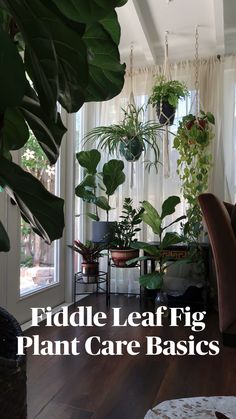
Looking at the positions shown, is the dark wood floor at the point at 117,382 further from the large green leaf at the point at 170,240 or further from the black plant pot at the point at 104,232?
the black plant pot at the point at 104,232

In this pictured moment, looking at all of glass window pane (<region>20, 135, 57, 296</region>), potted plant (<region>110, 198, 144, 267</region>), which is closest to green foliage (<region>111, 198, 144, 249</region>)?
potted plant (<region>110, 198, 144, 267</region>)

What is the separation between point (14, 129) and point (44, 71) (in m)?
0.22

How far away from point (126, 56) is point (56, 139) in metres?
3.12

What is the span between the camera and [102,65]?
708mm

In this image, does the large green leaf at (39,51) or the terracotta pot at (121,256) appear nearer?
the large green leaf at (39,51)

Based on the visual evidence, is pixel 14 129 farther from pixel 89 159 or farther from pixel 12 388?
pixel 89 159

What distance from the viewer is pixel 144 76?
3.50 metres

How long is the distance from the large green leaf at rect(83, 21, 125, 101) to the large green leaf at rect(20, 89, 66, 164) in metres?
0.14

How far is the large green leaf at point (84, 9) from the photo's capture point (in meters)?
0.44

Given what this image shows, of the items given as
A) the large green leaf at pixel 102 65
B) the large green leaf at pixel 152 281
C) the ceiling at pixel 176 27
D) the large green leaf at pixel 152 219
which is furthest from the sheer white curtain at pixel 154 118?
the large green leaf at pixel 102 65

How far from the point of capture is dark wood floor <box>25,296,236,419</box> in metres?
1.42

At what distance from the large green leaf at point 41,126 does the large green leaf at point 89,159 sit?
8.05ft

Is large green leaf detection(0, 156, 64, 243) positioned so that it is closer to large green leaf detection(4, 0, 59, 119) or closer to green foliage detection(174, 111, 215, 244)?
large green leaf detection(4, 0, 59, 119)

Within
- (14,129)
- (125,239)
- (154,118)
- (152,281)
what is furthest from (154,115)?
(14,129)
